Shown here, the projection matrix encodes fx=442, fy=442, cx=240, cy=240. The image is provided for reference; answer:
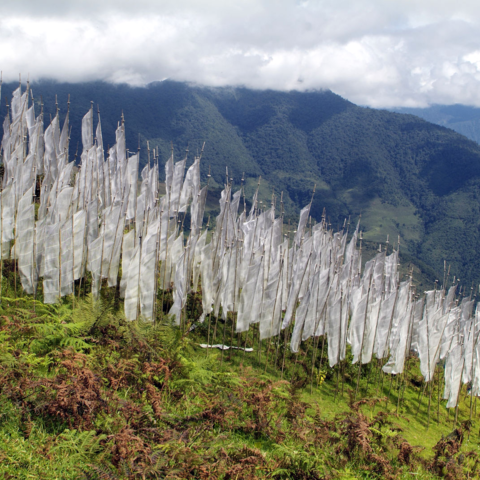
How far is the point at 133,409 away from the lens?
23.0 feet

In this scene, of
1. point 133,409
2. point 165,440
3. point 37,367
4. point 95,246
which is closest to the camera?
point 165,440

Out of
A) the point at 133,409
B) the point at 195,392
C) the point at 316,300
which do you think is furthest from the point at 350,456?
the point at 316,300

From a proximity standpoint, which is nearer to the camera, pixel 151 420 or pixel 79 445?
pixel 79 445

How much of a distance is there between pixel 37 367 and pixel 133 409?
97.8 inches

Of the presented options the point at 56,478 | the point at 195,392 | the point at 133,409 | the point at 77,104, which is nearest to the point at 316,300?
the point at 195,392

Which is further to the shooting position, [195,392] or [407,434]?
[407,434]

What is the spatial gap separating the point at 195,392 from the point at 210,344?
5.91 metres

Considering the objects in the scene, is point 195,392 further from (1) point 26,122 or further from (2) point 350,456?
(1) point 26,122

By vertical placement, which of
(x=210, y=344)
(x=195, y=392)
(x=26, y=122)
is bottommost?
(x=210, y=344)

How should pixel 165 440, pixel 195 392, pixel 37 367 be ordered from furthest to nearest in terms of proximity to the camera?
pixel 195 392, pixel 37 367, pixel 165 440

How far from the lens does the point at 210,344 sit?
48.3 ft

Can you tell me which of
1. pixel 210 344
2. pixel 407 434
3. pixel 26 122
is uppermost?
pixel 26 122

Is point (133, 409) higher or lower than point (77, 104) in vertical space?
lower

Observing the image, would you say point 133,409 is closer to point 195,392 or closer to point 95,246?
point 195,392
